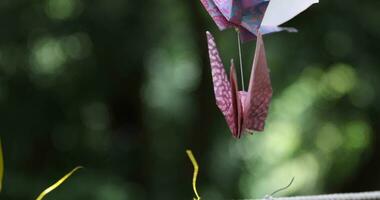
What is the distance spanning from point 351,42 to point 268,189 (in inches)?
32.5

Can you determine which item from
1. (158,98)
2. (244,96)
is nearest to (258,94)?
(244,96)

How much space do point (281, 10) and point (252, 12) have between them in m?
0.03

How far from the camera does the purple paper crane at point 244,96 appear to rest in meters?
0.54

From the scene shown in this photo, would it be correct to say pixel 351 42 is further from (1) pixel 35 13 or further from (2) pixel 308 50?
(1) pixel 35 13

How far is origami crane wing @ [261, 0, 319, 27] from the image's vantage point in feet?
1.96

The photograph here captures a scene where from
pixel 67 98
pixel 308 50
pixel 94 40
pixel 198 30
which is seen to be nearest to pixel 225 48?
pixel 198 30

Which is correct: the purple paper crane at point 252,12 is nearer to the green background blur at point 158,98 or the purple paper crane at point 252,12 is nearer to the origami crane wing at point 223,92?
the origami crane wing at point 223,92

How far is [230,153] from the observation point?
258 centimetres

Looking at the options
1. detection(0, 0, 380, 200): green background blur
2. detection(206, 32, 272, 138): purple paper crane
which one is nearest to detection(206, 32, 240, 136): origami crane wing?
detection(206, 32, 272, 138): purple paper crane

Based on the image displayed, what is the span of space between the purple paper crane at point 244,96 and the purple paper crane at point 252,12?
0.04 metres

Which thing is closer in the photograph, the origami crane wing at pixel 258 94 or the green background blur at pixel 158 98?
the origami crane wing at pixel 258 94

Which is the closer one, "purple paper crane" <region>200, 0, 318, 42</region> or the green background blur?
"purple paper crane" <region>200, 0, 318, 42</region>

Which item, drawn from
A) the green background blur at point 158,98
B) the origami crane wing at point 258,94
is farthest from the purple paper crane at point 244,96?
the green background blur at point 158,98

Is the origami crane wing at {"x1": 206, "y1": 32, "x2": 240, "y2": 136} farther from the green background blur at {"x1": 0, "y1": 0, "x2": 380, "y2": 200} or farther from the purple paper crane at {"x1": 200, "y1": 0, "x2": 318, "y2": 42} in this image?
the green background blur at {"x1": 0, "y1": 0, "x2": 380, "y2": 200}
